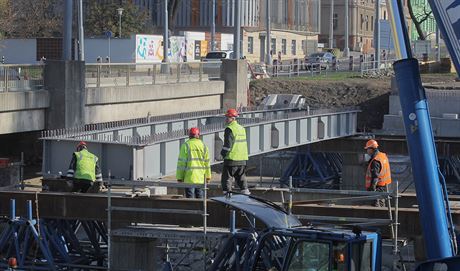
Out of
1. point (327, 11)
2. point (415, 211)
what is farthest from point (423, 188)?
point (327, 11)

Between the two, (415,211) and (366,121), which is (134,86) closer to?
(366,121)

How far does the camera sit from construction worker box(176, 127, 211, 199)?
Result: 731 inches

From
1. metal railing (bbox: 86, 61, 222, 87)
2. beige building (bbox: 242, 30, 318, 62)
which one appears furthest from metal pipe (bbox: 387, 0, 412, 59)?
beige building (bbox: 242, 30, 318, 62)

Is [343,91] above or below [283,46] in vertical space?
below

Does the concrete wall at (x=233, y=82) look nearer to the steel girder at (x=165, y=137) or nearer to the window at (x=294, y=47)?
the steel girder at (x=165, y=137)

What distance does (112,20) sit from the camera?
7388cm

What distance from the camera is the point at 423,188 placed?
42.0ft

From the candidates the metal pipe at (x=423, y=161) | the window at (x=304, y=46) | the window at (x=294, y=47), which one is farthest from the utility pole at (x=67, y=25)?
the window at (x=304, y=46)

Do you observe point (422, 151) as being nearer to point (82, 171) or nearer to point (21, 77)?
point (82, 171)

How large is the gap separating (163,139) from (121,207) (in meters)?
8.19

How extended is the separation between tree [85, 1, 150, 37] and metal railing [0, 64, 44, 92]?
3873cm

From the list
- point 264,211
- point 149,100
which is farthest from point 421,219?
point 149,100

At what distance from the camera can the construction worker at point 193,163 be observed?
61.0ft

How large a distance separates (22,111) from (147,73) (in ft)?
→ 27.9
